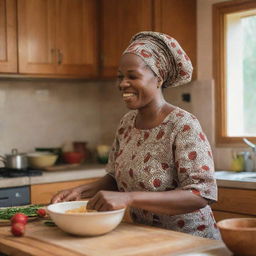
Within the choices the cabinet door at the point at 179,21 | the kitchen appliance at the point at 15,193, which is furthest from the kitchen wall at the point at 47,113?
the cabinet door at the point at 179,21

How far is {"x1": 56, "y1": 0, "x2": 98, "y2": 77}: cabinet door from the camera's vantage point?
4.04 metres

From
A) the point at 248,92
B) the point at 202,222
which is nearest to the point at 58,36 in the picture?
the point at 248,92

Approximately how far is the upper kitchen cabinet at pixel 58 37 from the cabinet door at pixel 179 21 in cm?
69

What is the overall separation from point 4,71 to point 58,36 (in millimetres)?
540

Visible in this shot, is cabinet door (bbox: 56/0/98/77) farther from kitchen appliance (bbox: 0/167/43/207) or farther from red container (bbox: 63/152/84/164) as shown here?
kitchen appliance (bbox: 0/167/43/207)

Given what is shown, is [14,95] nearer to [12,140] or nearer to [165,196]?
[12,140]

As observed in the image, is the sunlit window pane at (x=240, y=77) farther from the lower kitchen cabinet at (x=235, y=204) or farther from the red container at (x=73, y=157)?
the red container at (x=73, y=157)

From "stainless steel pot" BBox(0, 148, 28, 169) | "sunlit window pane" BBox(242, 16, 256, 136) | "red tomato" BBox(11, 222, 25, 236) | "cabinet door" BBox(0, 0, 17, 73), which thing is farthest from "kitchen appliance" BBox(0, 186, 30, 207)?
"red tomato" BBox(11, 222, 25, 236)

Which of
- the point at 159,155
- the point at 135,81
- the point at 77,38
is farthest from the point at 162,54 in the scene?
the point at 77,38

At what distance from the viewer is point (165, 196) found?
1790 millimetres

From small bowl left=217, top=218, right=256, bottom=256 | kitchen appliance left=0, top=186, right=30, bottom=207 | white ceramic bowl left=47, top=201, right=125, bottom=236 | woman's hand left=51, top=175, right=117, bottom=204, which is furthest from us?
kitchen appliance left=0, top=186, right=30, bottom=207

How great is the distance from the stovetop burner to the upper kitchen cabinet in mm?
712

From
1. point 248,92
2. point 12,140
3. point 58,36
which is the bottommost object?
point 12,140

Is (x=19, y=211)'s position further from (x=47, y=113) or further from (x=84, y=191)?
(x=47, y=113)
